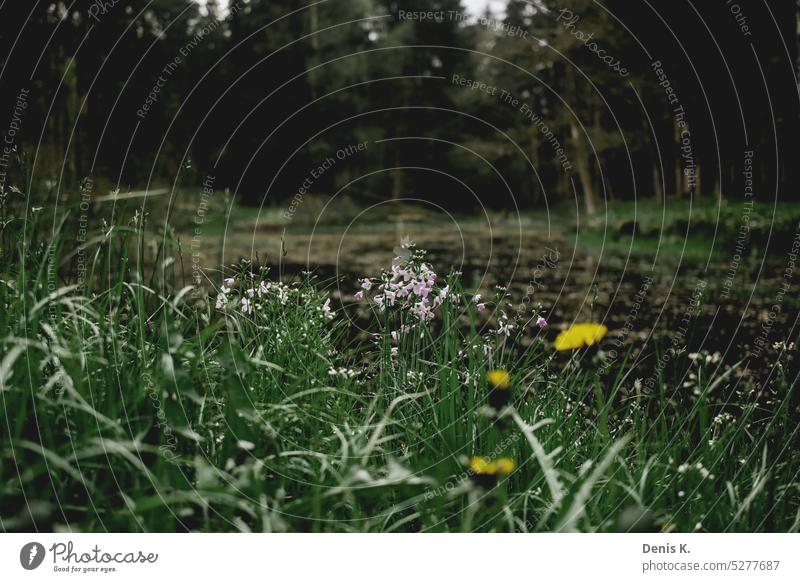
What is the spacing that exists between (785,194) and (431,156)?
1521 centimetres

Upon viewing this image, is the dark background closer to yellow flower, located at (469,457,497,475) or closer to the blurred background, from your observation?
the blurred background

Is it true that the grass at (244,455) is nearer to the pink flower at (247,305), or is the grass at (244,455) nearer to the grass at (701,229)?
the pink flower at (247,305)

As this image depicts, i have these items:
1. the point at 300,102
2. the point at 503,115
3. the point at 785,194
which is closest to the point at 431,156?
the point at 503,115

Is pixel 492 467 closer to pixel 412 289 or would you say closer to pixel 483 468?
pixel 483 468

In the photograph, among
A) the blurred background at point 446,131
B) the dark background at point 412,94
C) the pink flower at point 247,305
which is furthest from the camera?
the dark background at point 412,94

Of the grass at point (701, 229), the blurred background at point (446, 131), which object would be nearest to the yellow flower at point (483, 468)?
the blurred background at point (446, 131)

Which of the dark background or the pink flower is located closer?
the pink flower

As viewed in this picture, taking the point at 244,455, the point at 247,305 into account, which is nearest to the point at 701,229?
the point at 247,305

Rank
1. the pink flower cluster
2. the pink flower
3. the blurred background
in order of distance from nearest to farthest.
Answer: the pink flower cluster, the pink flower, the blurred background
